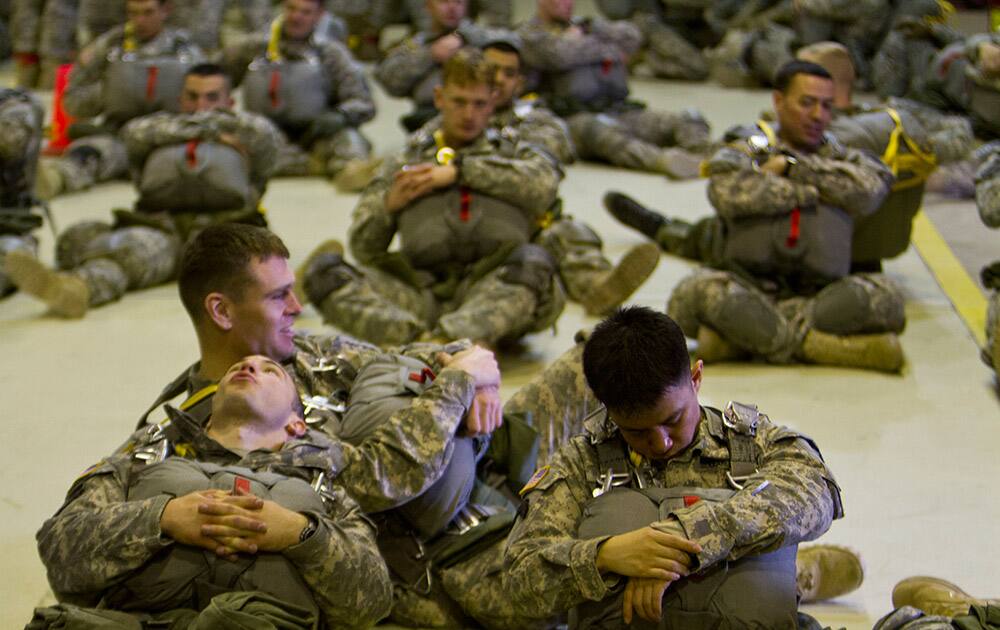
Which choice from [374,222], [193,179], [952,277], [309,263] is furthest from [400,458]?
[952,277]

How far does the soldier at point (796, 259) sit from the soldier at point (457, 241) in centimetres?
67

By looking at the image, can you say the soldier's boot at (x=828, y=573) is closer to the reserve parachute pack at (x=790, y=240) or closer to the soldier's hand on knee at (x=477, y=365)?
the soldier's hand on knee at (x=477, y=365)

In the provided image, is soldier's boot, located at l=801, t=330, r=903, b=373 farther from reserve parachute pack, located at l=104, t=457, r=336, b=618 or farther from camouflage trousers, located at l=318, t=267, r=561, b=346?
reserve parachute pack, located at l=104, t=457, r=336, b=618

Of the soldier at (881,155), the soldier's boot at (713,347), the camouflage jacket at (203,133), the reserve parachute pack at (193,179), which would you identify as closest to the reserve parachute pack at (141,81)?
the camouflage jacket at (203,133)

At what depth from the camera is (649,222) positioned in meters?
7.58

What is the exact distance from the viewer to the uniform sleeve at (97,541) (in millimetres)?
3135

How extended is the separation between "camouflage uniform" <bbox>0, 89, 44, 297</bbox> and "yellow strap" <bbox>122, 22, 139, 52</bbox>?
161cm

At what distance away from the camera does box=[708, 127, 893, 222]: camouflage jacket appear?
231 inches

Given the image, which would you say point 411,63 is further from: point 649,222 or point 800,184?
point 800,184

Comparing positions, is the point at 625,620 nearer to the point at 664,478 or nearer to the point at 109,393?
the point at 664,478

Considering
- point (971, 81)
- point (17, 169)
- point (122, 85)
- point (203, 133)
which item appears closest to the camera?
point (203, 133)

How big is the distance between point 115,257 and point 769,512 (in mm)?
4599

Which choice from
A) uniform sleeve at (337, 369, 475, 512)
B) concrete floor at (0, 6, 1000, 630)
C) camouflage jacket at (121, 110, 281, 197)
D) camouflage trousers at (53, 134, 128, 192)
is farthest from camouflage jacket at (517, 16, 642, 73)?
uniform sleeve at (337, 369, 475, 512)

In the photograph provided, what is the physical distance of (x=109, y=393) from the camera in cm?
579
